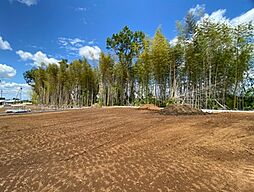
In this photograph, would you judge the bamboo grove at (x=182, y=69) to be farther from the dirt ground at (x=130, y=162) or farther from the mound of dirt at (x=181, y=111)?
the dirt ground at (x=130, y=162)

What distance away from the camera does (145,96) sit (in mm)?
20641

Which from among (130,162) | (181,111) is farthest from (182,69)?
(130,162)

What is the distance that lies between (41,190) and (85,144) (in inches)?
94.5

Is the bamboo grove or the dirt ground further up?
the bamboo grove

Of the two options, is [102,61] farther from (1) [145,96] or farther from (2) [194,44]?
(2) [194,44]

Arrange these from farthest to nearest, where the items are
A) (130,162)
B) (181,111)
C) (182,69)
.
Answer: (182,69) < (181,111) < (130,162)

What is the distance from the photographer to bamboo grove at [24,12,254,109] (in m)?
13.8

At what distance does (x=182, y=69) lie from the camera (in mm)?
16688

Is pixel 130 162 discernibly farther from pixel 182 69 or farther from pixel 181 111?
pixel 182 69

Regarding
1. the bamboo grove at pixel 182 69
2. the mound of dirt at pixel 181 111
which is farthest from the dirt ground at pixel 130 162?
the bamboo grove at pixel 182 69

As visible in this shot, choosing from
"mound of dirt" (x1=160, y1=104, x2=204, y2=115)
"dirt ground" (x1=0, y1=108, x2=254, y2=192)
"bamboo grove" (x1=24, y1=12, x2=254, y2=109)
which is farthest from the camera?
"bamboo grove" (x1=24, y1=12, x2=254, y2=109)

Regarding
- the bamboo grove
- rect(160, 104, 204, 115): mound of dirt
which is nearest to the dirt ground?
rect(160, 104, 204, 115): mound of dirt

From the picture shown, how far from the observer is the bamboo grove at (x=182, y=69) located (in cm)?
1377

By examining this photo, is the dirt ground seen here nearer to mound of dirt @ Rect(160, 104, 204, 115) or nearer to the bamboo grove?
mound of dirt @ Rect(160, 104, 204, 115)
